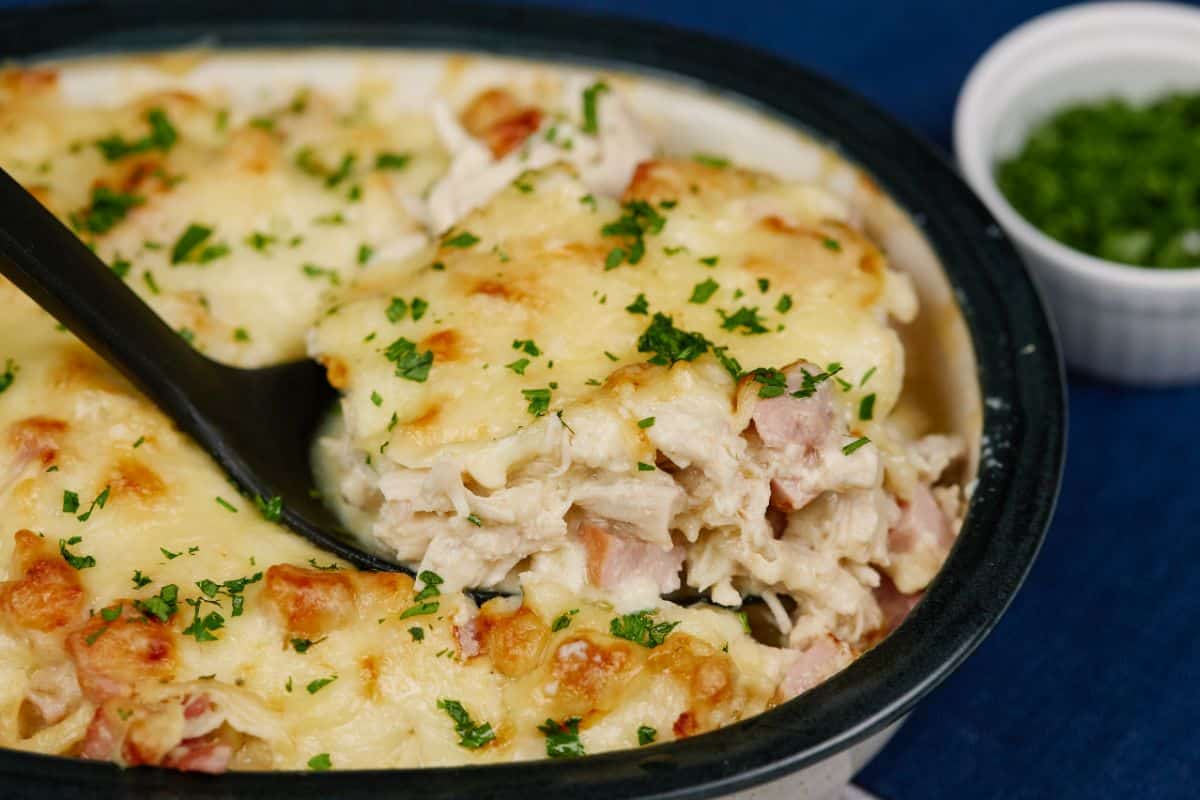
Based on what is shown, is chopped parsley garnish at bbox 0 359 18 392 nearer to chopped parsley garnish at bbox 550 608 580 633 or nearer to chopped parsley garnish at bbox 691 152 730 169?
chopped parsley garnish at bbox 550 608 580 633

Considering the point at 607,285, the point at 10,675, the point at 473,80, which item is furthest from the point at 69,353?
the point at 473,80

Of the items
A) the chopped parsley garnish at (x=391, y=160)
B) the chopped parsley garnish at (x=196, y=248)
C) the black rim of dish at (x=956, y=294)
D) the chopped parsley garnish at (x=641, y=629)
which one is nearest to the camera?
the black rim of dish at (x=956, y=294)

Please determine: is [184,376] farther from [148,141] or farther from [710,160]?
[710,160]

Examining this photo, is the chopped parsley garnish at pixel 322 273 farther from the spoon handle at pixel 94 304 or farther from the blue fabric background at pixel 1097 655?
the blue fabric background at pixel 1097 655

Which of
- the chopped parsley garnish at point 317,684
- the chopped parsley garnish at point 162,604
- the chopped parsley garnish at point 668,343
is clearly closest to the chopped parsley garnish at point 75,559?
the chopped parsley garnish at point 162,604

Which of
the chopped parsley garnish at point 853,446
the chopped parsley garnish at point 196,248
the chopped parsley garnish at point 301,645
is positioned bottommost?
the chopped parsley garnish at point 301,645

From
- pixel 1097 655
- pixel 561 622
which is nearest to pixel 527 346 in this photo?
pixel 561 622
